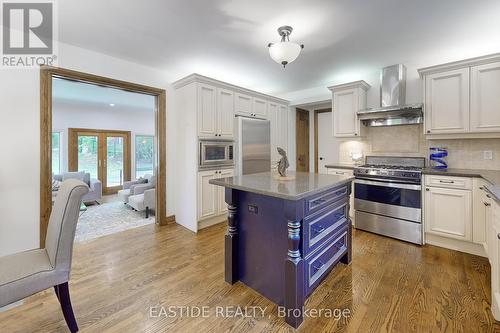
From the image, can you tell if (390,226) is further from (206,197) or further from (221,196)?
(206,197)

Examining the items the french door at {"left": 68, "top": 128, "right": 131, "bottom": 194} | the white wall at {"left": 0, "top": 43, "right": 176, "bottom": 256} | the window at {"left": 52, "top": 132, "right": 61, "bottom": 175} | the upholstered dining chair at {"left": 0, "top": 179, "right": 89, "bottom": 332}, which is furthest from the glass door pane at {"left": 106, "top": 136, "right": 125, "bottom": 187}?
the upholstered dining chair at {"left": 0, "top": 179, "right": 89, "bottom": 332}

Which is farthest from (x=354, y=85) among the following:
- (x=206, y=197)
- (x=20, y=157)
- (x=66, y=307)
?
(x=20, y=157)

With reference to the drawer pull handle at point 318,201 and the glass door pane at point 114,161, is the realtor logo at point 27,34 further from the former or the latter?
the glass door pane at point 114,161

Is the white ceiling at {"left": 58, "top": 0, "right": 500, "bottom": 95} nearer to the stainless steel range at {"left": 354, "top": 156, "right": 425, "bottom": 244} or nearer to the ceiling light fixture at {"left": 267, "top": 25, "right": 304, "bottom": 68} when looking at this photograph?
the ceiling light fixture at {"left": 267, "top": 25, "right": 304, "bottom": 68}

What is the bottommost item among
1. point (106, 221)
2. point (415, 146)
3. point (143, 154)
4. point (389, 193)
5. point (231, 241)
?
point (106, 221)

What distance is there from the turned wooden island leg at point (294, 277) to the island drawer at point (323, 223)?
0.11 metres

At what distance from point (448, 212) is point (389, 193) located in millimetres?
629

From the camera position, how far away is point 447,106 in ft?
9.59

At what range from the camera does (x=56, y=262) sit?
1.48 metres

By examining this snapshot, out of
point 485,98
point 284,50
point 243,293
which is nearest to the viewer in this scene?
point 243,293

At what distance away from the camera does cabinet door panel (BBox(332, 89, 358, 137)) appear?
12.3 ft

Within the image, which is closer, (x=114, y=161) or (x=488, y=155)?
(x=488, y=155)

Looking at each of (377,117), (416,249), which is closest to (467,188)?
(416,249)

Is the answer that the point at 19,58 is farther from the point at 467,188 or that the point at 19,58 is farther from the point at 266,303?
the point at 467,188
